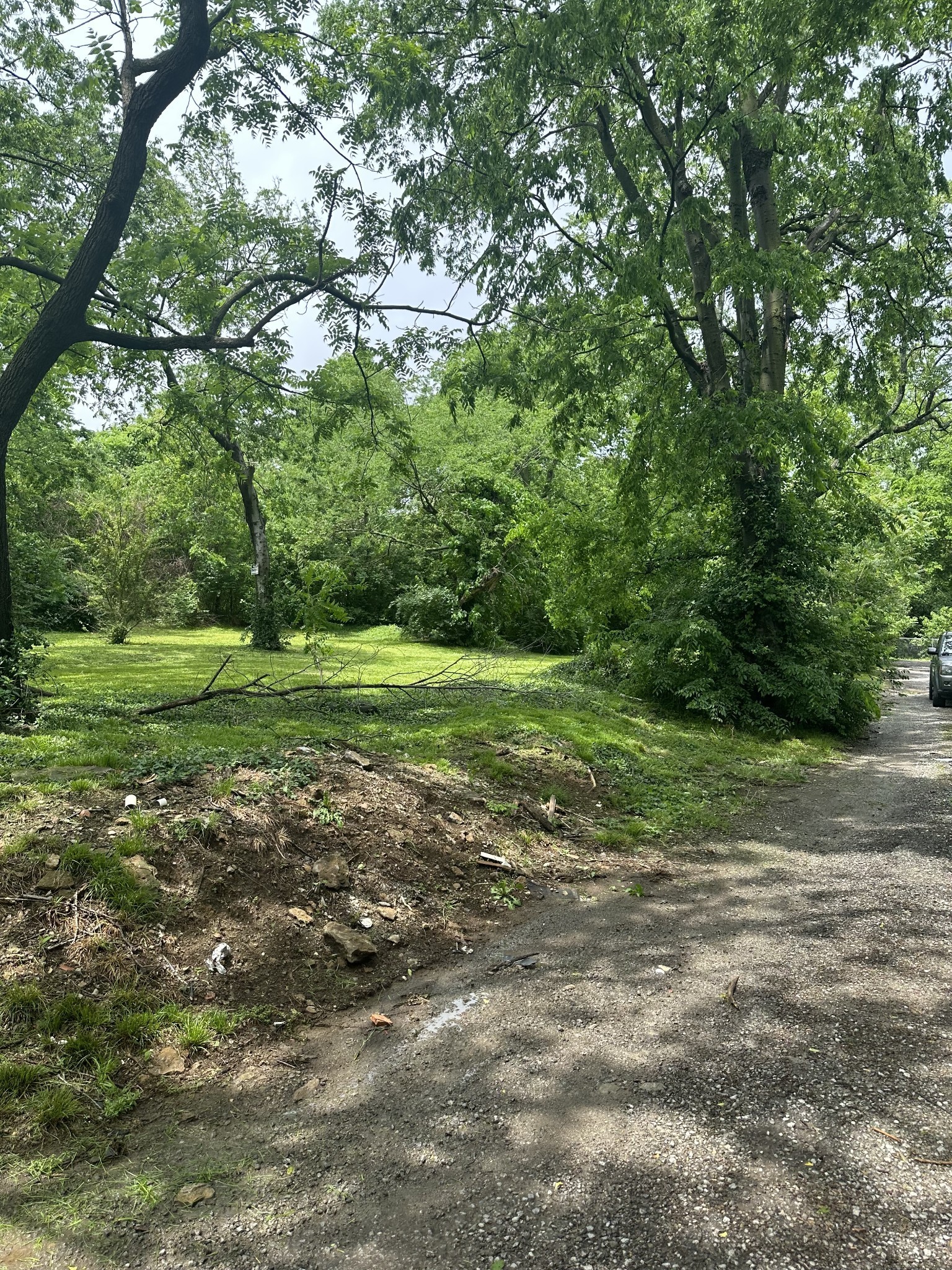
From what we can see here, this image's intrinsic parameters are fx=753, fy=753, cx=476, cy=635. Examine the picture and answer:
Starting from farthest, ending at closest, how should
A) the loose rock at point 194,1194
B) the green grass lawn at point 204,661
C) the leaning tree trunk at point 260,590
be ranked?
the leaning tree trunk at point 260,590 < the green grass lawn at point 204,661 < the loose rock at point 194,1194

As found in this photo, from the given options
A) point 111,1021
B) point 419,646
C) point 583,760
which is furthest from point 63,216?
point 419,646

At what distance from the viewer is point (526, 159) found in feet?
30.7

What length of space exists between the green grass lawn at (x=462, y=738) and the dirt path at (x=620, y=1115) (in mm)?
2492

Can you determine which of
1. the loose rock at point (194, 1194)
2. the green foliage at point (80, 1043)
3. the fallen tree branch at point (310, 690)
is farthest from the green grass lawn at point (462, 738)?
the loose rock at point (194, 1194)

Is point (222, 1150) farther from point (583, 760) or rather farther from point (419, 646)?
point (419, 646)

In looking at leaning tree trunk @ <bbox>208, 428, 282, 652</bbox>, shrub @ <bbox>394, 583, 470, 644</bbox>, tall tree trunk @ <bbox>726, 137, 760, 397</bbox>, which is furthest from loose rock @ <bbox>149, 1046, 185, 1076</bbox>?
shrub @ <bbox>394, 583, 470, 644</bbox>

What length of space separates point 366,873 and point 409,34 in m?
9.95

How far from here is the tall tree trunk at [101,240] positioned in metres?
7.52

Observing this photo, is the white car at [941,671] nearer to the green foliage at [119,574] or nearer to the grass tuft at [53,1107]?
the grass tuft at [53,1107]

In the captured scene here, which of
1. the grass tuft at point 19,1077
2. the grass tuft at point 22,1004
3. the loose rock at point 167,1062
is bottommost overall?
the loose rock at point 167,1062

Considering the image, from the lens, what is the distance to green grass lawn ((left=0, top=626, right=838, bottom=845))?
20.6 ft

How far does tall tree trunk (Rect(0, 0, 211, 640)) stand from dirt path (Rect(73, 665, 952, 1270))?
620cm

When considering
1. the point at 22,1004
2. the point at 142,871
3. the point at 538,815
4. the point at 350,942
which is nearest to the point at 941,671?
the point at 538,815

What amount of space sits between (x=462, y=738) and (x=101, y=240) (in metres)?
6.33
